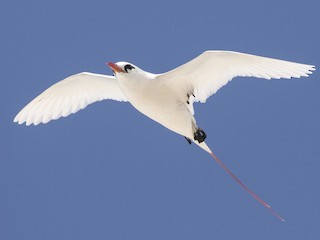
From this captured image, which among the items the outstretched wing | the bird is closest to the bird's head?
the bird

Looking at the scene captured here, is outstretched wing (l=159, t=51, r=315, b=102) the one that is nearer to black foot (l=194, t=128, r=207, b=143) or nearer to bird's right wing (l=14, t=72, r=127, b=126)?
black foot (l=194, t=128, r=207, b=143)

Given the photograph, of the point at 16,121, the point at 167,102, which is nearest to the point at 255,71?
the point at 167,102

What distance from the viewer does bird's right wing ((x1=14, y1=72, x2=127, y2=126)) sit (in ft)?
31.3

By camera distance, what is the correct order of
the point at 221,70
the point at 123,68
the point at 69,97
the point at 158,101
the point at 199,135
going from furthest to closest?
1. the point at 69,97
2. the point at 199,135
3. the point at 221,70
4. the point at 158,101
5. the point at 123,68

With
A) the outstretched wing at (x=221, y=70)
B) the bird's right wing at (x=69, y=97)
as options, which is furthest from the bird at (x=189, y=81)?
the bird's right wing at (x=69, y=97)

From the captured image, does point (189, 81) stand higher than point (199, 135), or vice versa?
point (189, 81)

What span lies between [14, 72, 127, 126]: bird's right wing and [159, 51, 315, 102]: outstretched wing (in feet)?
3.79

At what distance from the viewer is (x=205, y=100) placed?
9055 millimetres

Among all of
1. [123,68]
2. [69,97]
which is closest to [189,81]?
[123,68]

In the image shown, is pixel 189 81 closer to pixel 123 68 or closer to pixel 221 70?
pixel 221 70

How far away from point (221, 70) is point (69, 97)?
1991mm

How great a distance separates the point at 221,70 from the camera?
28.9 feet

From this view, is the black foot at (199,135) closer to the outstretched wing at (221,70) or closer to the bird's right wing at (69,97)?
the outstretched wing at (221,70)

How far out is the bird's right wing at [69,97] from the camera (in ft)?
31.3
